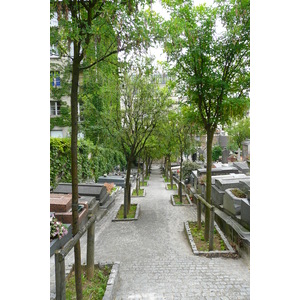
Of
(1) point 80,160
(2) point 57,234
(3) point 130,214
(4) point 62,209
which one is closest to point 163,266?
(2) point 57,234

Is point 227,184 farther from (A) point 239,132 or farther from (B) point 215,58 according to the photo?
(A) point 239,132

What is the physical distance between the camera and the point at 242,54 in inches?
243

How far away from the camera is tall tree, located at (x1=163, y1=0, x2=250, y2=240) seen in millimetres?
5938

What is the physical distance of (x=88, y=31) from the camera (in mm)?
3305

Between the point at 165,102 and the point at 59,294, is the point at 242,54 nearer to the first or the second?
the point at 165,102

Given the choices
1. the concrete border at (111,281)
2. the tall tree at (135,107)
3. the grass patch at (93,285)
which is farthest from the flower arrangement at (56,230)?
the tall tree at (135,107)

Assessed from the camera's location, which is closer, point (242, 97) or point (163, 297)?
point (163, 297)

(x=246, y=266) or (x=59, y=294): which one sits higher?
(x=59, y=294)

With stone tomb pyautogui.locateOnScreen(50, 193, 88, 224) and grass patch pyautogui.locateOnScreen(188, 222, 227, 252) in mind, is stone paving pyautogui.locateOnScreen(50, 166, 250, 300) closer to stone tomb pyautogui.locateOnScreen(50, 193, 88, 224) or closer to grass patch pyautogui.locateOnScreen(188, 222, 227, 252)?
grass patch pyautogui.locateOnScreen(188, 222, 227, 252)

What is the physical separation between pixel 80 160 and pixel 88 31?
1328cm

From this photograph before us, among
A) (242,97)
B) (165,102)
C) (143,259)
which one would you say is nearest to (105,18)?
(242,97)

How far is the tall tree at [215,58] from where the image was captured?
5.94 meters

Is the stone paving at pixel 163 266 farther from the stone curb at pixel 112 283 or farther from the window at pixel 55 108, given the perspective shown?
the window at pixel 55 108

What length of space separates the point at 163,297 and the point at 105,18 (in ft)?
15.2
